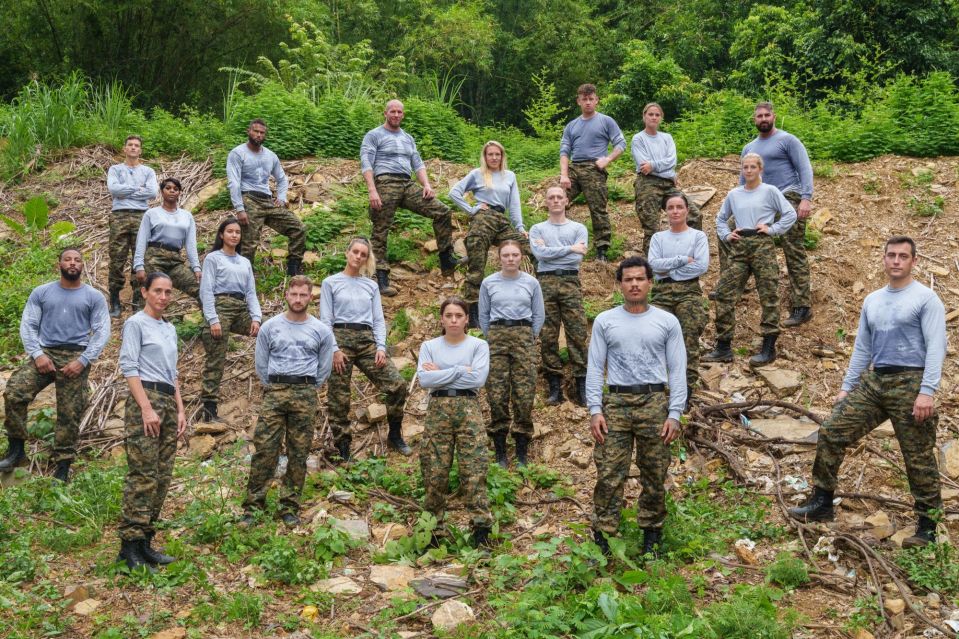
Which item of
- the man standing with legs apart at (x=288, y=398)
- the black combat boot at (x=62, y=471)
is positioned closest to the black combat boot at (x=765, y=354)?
the man standing with legs apart at (x=288, y=398)

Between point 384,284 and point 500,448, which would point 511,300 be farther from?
point 384,284

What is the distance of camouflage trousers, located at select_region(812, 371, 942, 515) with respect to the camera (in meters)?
5.64

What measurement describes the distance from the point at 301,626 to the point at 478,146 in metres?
11.6

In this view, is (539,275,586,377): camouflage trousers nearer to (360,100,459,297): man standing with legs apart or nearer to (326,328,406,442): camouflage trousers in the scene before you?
(326,328,406,442): camouflage trousers

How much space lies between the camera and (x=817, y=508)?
20.1 feet

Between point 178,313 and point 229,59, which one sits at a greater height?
point 229,59

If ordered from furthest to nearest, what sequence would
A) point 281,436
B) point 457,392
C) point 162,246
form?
point 162,246, point 281,436, point 457,392

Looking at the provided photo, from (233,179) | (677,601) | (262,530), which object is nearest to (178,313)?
(233,179)

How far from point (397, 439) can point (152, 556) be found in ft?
8.67

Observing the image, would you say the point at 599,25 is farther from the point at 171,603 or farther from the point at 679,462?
the point at 171,603

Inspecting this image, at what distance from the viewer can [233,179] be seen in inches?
368

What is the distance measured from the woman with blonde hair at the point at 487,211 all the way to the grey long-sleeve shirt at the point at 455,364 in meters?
2.47

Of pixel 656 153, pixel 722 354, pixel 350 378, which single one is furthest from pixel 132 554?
pixel 656 153

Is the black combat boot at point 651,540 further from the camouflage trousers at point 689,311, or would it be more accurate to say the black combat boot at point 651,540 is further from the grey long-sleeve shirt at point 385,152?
the grey long-sleeve shirt at point 385,152
